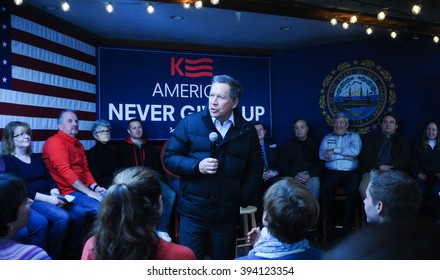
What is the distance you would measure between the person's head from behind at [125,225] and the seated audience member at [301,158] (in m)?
3.42

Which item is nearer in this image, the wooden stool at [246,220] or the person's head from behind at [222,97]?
the person's head from behind at [222,97]

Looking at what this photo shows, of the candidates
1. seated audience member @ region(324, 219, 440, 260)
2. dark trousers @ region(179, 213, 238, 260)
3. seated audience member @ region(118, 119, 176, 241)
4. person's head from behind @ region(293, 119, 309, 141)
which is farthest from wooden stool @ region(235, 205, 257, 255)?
seated audience member @ region(324, 219, 440, 260)

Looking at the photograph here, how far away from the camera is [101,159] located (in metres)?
3.96

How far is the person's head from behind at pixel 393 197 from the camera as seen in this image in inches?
60.4

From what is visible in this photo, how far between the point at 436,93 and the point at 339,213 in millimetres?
1869

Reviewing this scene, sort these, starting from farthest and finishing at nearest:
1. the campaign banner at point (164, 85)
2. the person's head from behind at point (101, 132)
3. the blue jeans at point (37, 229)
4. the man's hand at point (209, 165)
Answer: the campaign banner at point (164, 85) → the person's head from behind at point (101, 132) → the blue jeans at point (37, 229) → the man's hand at point (209, 165)

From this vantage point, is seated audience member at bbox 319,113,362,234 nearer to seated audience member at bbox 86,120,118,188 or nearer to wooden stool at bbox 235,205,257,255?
wooden stool at bbox 235,205,257,255

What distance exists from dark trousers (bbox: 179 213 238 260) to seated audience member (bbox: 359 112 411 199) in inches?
108

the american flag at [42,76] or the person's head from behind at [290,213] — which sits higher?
the american flag at [42,76]

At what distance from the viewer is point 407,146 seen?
14.5 feet

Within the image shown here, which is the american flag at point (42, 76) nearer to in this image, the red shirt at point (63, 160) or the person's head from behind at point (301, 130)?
the red shirt at point (63, 160)

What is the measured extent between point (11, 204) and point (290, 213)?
98cm

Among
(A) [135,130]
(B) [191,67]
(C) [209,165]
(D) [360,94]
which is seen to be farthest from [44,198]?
(D) [360,94]

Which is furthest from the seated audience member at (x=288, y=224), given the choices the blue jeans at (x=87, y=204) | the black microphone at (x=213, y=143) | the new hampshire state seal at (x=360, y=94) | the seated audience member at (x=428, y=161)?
the new hampshire state seal at (x=360, y=94)
